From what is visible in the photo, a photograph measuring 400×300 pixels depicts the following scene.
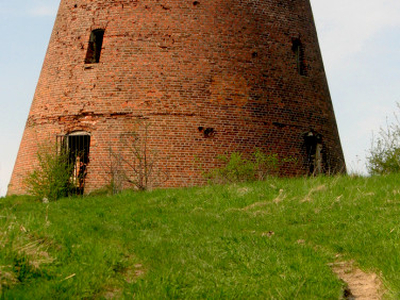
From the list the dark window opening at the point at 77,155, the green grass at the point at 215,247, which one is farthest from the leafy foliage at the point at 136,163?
the green grass at the point at 215,247

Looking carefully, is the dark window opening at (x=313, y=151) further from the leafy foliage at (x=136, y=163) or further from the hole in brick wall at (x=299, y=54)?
the leafy foliage at (x=136, y=163)

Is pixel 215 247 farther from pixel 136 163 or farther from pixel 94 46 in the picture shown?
pixel 94 46

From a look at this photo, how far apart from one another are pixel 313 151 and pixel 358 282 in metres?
8.65

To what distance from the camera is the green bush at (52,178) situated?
12180mm

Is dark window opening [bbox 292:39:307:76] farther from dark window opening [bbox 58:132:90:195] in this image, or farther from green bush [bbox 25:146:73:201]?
green bush [bbox 25:146:73:201]

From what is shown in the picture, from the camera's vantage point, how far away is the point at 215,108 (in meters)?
12.3

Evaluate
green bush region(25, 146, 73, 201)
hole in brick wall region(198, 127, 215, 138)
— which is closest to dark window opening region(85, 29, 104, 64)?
green bush region(25, 146, 73, 201)

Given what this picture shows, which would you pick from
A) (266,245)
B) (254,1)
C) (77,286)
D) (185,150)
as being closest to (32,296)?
(77,286)

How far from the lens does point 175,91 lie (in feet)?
40.2

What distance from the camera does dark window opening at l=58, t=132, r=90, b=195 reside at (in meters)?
12.8

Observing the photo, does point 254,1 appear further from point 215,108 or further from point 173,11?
point 215,108

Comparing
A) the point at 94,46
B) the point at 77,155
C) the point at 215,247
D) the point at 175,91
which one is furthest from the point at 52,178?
the point at 215,247

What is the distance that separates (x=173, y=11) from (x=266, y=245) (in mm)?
8096

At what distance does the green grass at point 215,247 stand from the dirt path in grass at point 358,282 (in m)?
0.08
